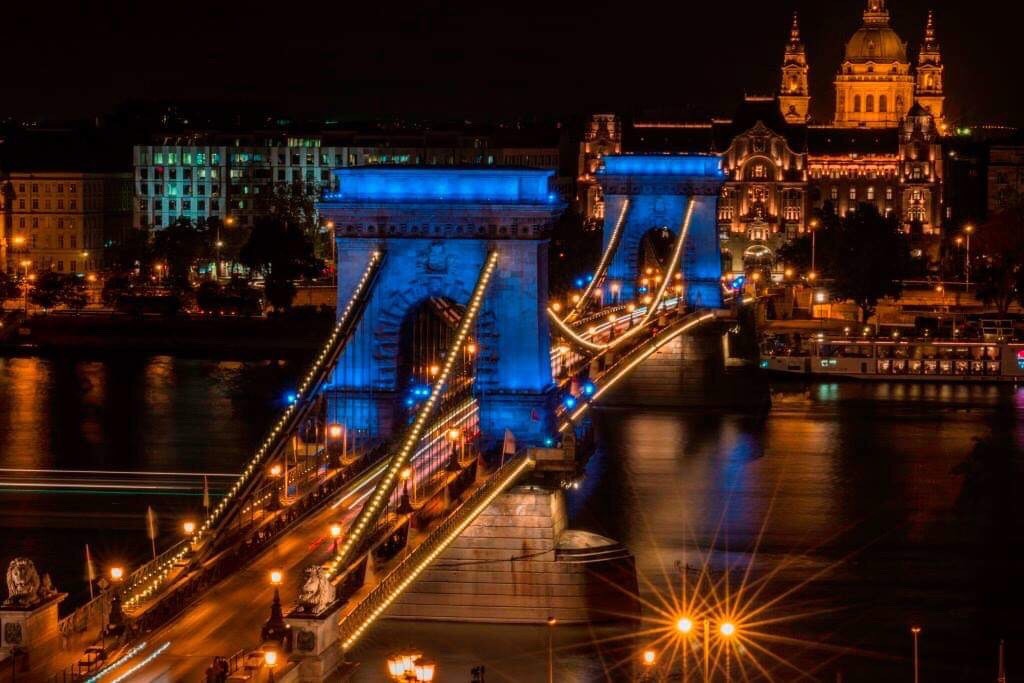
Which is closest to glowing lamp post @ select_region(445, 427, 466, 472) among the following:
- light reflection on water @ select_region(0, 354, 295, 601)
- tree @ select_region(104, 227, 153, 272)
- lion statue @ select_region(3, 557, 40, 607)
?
light reflection on water @ select_region(0, 354, 295, 601)

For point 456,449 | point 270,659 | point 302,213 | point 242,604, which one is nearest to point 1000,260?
point 302,213

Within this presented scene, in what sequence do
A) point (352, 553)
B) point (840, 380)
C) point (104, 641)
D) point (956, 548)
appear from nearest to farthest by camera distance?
point (104, 641), point (352, 553), point (956, 548), point (840, 380)

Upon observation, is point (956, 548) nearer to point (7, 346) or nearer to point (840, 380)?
point (840, 380)

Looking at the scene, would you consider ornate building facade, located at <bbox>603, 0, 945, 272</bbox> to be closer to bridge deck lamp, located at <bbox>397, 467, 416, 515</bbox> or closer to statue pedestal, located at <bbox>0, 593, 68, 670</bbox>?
bridge deck lamp, located at <bbox>397, 467, 416, 515</bbox>

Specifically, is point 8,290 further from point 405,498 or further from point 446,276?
point 405,498

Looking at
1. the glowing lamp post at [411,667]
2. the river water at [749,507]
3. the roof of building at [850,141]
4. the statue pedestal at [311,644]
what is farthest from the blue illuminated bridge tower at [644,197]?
the roof of building at [850,141]

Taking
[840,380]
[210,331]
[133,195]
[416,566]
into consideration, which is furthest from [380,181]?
[133,195]

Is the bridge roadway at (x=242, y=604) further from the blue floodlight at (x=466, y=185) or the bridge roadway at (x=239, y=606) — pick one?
Result: the blue floodlight at (x=466, y=185)
